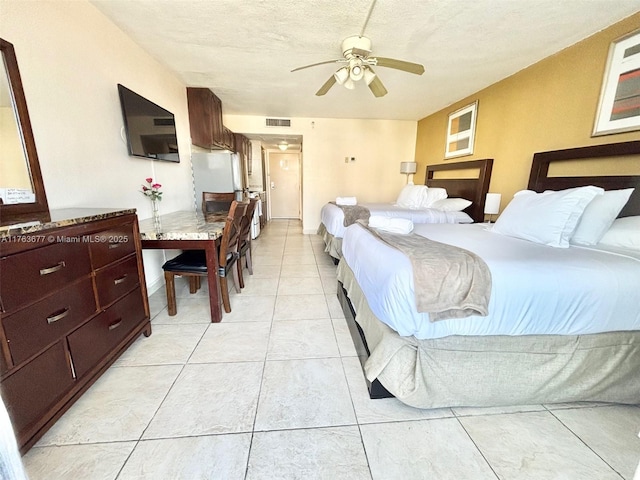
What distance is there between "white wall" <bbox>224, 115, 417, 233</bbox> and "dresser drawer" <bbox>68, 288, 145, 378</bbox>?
418cm

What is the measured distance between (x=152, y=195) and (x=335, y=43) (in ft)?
7.31

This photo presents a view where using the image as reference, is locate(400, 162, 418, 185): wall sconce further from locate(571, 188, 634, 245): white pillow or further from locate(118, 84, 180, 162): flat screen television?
locate(118, 84, 180, 162): flat screen television

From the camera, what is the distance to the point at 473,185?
368 centimetres

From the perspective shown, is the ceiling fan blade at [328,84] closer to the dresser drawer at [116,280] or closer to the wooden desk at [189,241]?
the wooden desk at [189,241]

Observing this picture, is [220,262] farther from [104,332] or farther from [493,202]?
[493,202]

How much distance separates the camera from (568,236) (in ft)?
5.66

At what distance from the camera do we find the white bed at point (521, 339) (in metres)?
1.22

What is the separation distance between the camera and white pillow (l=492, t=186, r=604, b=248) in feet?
5.60

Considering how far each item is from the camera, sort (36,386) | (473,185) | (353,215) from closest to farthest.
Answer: (36,386)
(353,215)
(473,185)

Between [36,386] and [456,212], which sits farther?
[456,212]

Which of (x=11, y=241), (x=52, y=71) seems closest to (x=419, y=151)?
(x=52, y=71)

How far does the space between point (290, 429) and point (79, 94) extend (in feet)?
8.54

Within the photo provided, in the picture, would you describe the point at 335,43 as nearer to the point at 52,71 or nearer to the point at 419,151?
the point at 52,71

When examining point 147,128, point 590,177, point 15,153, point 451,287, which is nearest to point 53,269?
point 15,153
